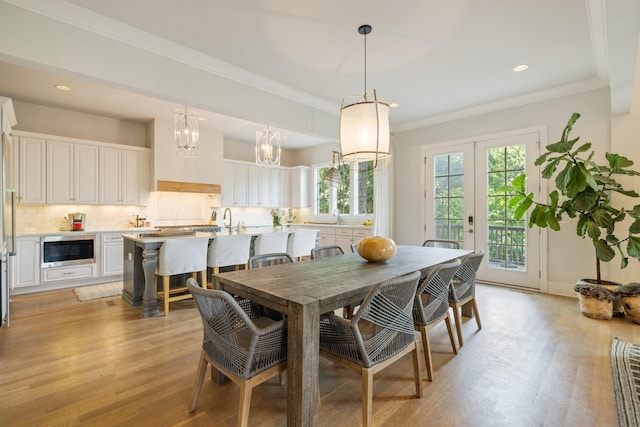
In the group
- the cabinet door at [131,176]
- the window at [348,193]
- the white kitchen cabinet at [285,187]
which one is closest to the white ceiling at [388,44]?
the cabinet door at [131,176]

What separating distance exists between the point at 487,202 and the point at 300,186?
14.6 feet

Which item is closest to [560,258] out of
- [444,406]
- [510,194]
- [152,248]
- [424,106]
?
[510,194]

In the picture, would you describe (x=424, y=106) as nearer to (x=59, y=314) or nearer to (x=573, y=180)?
(x=573, y=180)

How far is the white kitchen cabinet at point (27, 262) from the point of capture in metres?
4.28

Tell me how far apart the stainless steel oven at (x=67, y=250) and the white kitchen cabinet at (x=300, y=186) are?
4367mm

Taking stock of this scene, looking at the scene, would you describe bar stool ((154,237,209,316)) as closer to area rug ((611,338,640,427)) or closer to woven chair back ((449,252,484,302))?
woven chair back ((449,252,484,302))

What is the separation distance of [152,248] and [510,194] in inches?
196

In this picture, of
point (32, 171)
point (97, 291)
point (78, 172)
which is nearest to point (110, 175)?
point (78, 172)

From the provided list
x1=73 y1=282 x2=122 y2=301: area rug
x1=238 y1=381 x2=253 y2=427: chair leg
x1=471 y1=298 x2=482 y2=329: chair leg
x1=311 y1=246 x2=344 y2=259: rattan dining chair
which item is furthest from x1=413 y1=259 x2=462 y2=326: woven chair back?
x1=73 y1=282 x2=122 y2=301: area rug

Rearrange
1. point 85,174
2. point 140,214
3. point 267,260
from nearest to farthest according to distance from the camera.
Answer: point 267,260, point 85,174, point 140,214

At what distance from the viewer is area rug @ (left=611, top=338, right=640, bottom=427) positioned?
1767mm

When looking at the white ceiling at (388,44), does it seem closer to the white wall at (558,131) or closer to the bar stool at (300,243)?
the white wall at (558,131)

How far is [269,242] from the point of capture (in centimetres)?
432

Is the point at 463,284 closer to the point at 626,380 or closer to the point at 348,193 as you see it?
the point at 626,380
